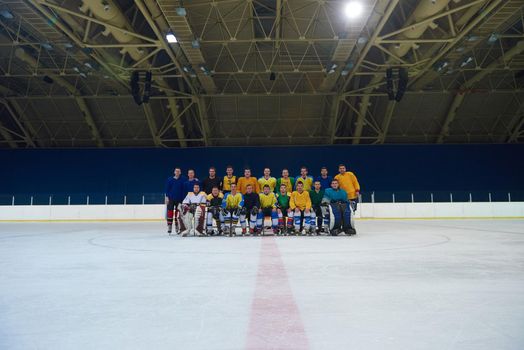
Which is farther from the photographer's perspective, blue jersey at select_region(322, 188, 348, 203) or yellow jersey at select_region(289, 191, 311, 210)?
yellow jersey at select_region(289, 191, 311, 210)

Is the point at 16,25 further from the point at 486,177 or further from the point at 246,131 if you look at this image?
the point at 486,177

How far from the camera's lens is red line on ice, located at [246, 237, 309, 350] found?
2.23 meters

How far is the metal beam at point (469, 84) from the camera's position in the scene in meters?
20.7

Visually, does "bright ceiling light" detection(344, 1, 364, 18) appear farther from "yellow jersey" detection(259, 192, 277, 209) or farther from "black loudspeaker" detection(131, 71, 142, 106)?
"black loudspeaker" detection(131, 71, 142, 106)

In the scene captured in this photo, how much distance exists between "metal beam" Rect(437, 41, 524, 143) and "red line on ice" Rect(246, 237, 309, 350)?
73.0 feet

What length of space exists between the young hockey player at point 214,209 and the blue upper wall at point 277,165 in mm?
17098

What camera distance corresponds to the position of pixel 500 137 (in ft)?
94.1

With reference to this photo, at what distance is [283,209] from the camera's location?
11.0m

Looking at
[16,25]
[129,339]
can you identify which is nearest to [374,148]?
[16,25]

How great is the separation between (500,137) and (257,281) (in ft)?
99.8

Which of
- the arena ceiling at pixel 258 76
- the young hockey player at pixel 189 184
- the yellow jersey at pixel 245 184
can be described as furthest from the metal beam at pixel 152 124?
the yellow jersey at pixel 245 184

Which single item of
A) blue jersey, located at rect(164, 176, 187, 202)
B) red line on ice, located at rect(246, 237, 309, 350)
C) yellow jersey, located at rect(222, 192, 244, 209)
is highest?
blue jersey, located at rect(164, 176, 187, 202)

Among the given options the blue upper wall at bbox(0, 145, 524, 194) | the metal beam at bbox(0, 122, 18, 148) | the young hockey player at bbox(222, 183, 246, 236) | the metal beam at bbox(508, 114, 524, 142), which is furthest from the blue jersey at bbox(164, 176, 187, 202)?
the metal beam at bbox(508, 114, 524, 142)

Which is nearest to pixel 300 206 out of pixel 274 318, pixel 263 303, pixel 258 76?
pixel 263 303
